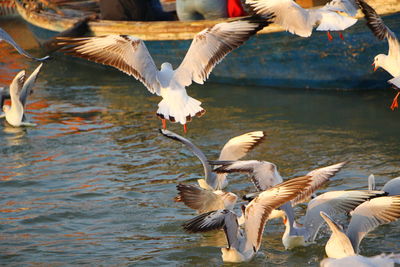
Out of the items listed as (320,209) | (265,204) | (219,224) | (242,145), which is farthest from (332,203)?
(242,145)

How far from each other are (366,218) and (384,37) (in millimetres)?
3037

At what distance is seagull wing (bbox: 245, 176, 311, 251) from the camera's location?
5871 millimetres

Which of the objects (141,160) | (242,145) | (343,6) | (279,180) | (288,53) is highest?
(343,6)

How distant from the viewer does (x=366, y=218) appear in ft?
19.9

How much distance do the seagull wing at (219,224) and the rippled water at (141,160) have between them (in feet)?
1.05

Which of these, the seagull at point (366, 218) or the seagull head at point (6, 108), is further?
the seagull head at point (6, 108)

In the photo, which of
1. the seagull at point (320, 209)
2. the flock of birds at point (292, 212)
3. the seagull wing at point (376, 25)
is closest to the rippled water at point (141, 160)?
the seagull at point (320, 209)

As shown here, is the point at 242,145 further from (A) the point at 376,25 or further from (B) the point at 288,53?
(B) the point at 288,53

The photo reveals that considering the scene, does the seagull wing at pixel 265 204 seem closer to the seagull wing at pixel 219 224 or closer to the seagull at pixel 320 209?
the seagull wing at pixel 219 224

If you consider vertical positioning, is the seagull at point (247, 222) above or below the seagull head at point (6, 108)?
below

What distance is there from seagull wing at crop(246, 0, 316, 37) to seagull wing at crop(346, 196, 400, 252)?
2.56 meters

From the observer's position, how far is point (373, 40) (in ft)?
36.6

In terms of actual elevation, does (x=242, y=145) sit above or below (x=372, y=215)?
above

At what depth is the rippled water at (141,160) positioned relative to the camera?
6812 mm
